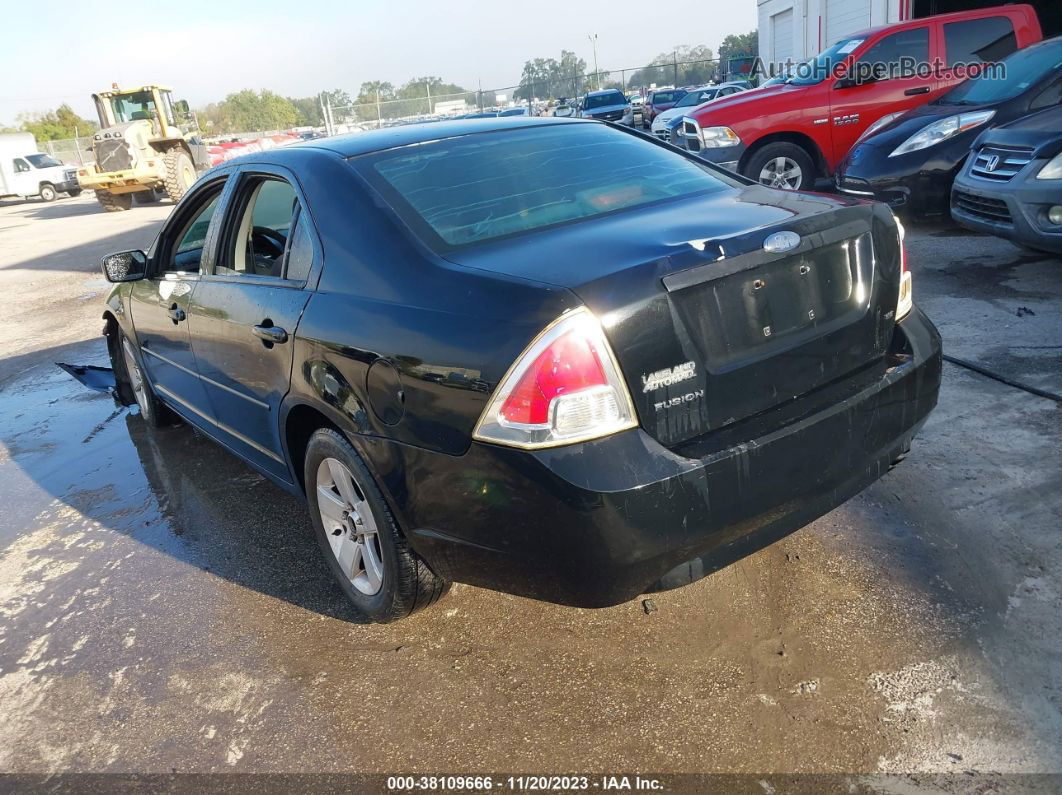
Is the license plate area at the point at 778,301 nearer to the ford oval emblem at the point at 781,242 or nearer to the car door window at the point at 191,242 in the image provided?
the ford oval emblem at the point at 781,242

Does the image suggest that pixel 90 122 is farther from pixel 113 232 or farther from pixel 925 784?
pixel 925 784

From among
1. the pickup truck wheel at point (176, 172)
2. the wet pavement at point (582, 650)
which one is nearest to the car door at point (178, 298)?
the wet pavement at point (582, 650)

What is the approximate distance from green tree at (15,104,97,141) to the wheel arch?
69559mm

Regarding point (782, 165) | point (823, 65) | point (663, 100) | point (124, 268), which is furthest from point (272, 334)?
point (663, 100)

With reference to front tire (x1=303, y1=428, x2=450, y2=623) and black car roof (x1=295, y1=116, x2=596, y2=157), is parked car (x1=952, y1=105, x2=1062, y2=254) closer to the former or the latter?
black car roof (x1=295, y1=116, x2=596, y2=157)

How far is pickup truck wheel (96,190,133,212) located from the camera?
2378cm

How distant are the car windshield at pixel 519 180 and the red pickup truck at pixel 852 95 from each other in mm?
6755

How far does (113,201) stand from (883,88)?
69.4 ft

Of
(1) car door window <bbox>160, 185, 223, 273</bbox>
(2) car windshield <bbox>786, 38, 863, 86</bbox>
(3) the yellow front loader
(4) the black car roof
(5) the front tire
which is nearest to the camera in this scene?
(5) the front tire

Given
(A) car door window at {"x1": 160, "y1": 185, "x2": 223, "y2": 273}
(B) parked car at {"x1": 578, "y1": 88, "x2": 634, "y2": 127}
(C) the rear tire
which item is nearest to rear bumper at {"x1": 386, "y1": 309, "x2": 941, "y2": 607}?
(A) car door window at {"x1": 160, "y1": 185, "x2": 223, "y2": 273}

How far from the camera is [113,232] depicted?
1797cm

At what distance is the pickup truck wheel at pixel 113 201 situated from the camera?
23781 mm

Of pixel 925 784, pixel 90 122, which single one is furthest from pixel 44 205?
pixel 90 122

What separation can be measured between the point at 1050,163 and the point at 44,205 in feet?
115
